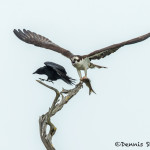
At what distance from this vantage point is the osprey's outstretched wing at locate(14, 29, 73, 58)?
10711 millimetres

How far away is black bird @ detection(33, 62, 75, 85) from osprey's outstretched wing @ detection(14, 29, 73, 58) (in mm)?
892

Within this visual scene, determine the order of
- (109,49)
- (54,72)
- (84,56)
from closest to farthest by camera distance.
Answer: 1. (54,72)
2. (109,49)
3. (84,56)

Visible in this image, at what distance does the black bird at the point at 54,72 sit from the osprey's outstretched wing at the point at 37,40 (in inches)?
35.1

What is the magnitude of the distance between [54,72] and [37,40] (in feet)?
5.42

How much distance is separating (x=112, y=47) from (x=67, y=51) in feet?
2.67

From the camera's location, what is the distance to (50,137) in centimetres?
1012

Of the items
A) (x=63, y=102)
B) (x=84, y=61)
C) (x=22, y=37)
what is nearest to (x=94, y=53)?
(x=84, y=61)

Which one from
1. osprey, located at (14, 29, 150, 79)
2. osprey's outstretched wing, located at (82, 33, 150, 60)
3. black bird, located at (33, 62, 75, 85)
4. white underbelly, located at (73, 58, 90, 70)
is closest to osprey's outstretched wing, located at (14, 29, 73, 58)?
osprey, located at (14, 29, 150, 79)

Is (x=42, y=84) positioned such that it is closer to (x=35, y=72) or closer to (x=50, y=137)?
(x=35, y=72)

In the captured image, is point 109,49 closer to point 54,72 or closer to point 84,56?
point 84,56

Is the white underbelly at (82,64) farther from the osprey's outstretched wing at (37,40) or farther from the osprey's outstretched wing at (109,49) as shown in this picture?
the osprey's outstretched wing at (37,40)

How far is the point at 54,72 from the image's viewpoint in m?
9.72

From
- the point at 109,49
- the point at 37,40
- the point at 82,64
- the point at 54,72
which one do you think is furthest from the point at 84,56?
the point at 37,40

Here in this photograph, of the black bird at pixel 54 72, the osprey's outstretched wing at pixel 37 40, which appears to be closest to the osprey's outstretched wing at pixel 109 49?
the osprey's outstretched wing at pixel 37 40
